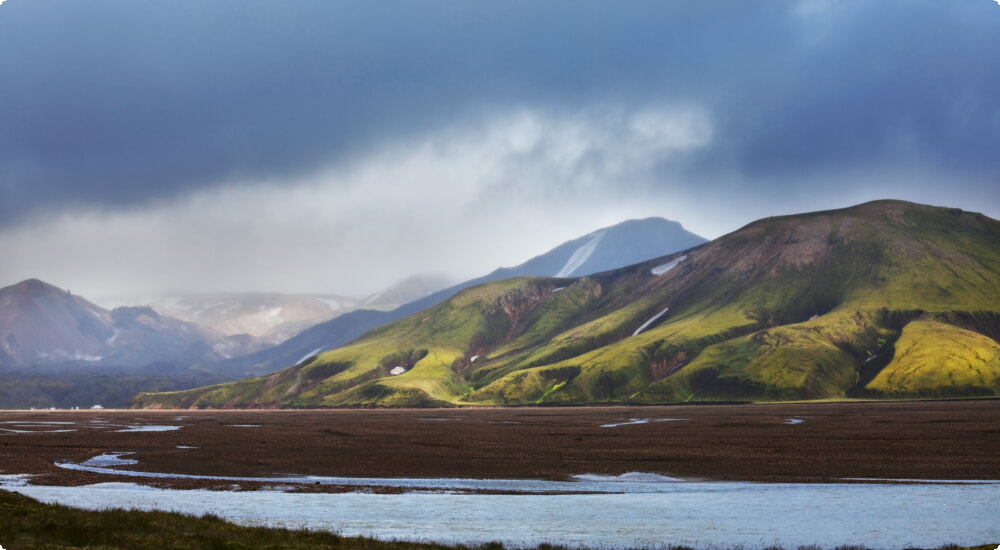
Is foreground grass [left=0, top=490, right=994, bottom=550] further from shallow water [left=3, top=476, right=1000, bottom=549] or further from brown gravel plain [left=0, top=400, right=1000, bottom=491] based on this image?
brown gravel plain [left=0, top=400, right=1000, bottom=491]

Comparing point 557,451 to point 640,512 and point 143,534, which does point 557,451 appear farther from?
point 143,534

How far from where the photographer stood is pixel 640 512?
5603 centimetres

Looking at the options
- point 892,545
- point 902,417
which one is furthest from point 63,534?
point 902,417

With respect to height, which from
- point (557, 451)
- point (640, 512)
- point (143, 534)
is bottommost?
point (557, 451)

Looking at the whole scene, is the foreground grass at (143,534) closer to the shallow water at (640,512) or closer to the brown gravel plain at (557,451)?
the shallow water at (640,512)

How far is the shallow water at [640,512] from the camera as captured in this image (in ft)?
153

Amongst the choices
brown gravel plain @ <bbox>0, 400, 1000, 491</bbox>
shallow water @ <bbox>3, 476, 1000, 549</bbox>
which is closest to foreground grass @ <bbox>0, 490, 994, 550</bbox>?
shallow water @ <bbox>3, 476, 1000, 549</bbox>

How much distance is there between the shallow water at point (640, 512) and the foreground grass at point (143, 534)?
164 inches

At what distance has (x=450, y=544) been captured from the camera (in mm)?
43375

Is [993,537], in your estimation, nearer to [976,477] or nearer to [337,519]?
[976,477]

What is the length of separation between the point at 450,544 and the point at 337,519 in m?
11.5

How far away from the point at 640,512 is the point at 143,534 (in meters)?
32.1

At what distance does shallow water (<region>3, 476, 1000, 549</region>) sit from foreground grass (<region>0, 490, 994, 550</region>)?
4163 millimetres

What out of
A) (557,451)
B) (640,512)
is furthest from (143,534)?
(557,451)
